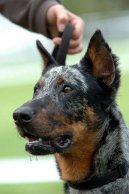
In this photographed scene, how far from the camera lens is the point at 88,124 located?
528 centimetres

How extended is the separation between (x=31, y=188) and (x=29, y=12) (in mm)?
2688

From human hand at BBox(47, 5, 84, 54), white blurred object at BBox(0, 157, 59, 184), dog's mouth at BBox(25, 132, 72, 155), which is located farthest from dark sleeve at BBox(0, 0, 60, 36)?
white blurred object at BBox(0, 157, 59, 184)

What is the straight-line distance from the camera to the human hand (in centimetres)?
572

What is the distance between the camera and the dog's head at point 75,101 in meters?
5.07

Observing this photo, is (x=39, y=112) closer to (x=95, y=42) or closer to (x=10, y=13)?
(x=95, y=42)

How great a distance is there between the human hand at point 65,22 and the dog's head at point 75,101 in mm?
366

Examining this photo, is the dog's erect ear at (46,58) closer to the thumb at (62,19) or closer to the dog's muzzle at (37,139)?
the thumb at (62,19)

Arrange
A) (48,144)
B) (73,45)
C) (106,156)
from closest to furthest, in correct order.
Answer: (48,144) < (106,156) < (73,45)

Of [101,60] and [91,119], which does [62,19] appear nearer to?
[101,60]

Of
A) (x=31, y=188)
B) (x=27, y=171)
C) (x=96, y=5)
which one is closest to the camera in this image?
(x=31, y=188)

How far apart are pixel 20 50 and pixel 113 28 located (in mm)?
3014

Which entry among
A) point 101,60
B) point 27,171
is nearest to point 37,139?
point 101,60

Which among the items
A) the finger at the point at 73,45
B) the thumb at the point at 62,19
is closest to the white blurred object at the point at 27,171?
the finger at the point at 73,45

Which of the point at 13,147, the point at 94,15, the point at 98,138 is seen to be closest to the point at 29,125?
the point at 98,138
